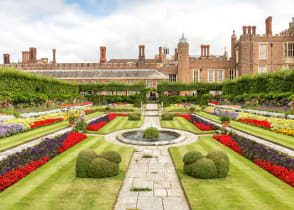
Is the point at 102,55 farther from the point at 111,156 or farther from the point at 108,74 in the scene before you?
the point at 111,156

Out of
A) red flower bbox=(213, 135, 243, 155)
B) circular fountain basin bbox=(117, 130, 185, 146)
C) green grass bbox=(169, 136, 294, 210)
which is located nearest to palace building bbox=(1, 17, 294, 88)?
circular fountain basin bbox=(117, 130, 185, 146)

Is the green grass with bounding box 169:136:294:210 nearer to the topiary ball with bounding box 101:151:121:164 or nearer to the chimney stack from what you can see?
the topiary ball with bounding box 101:151:121:164

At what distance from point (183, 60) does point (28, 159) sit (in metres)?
40.7

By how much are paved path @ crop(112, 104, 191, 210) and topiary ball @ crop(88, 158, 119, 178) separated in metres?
0.52

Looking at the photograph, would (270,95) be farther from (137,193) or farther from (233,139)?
(137,193)

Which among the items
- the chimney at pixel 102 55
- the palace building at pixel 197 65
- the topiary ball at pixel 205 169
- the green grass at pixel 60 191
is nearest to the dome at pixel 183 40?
the palace building at pixel 197 65

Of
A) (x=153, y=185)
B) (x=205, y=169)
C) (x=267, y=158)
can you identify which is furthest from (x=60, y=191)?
(x=267, y=158)

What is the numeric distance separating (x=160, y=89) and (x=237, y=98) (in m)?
15.4

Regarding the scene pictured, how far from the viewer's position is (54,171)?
5.73m

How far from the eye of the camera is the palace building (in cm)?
3838

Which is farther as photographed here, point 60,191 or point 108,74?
point 108,74

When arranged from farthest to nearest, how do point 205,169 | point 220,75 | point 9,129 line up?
point 220,75 → point 9,129 → point 205,169

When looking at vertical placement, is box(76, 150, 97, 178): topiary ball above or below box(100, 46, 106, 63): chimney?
below

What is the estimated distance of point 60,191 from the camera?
4.55 m
